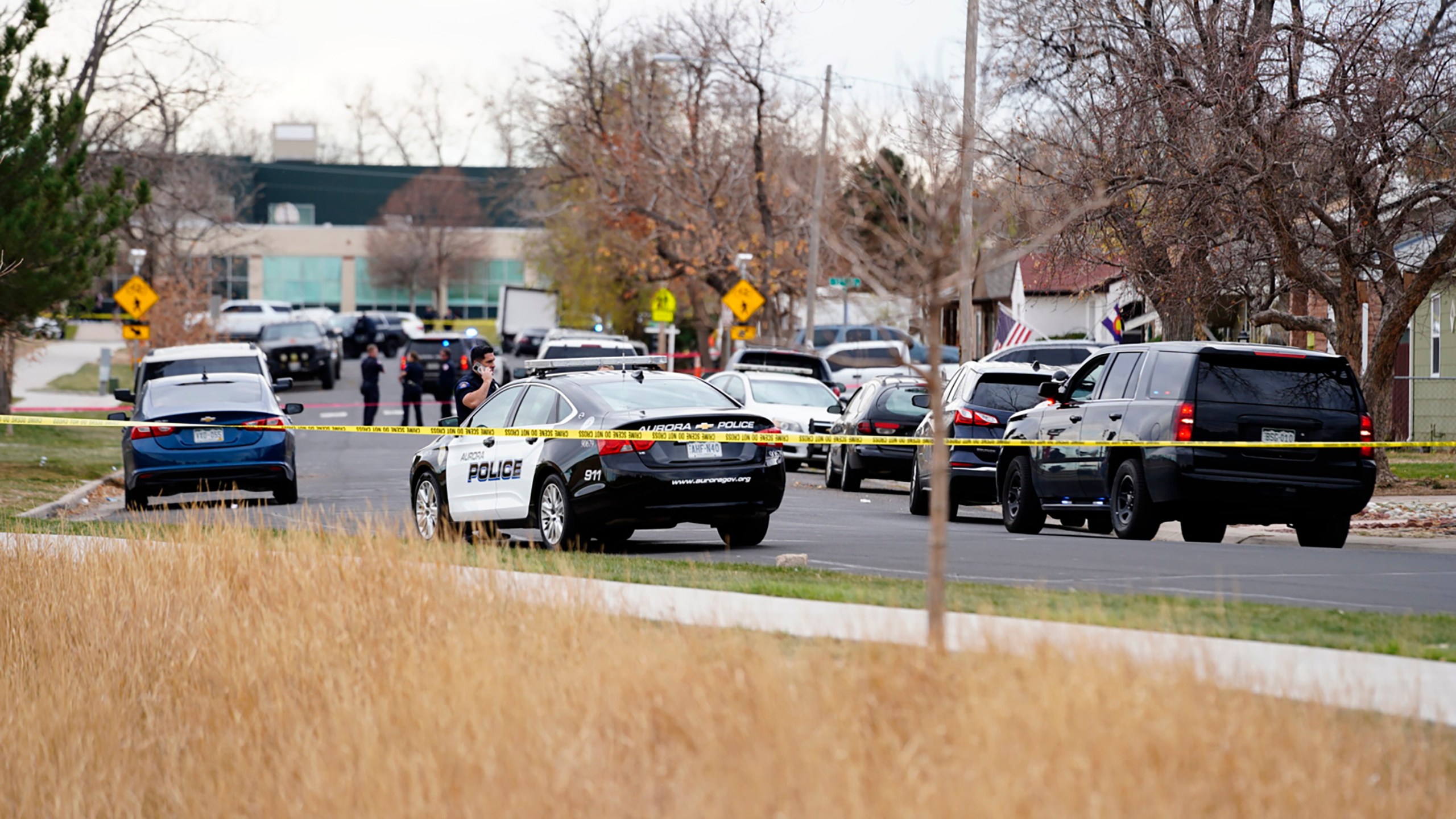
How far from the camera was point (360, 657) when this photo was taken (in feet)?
31.0

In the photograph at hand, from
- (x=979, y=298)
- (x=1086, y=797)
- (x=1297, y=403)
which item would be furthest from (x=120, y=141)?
(x=979, y=298)

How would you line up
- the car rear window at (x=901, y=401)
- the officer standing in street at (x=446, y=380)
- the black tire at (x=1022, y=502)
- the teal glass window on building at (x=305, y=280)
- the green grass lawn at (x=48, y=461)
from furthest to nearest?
the teal glass window on building at (x=305, y=280) < the officer standing in street at (x=446, y=380) < the car rear window at (x=901, y=401) < the green grass lawn at (x=48, y=461) < the black tire at (x=1022, y=502)

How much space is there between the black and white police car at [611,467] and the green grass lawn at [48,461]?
5.61 meters

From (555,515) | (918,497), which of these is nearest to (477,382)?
(918,497)

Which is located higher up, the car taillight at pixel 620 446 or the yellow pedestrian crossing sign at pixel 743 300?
the yellow pedestrian crossing sign at pixel 743 300

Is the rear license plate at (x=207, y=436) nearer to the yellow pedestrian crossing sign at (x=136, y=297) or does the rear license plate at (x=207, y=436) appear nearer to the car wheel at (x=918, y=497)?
the car wheel at (x=918, y=497)

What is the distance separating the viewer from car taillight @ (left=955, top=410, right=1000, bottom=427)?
1888 cm

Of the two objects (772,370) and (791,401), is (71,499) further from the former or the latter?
(772,370)

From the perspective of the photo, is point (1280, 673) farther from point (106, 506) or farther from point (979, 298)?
point (979, 298)

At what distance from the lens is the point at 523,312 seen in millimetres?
75688

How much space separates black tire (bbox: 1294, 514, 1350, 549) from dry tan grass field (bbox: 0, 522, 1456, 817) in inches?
323

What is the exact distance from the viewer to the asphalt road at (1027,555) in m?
11.5

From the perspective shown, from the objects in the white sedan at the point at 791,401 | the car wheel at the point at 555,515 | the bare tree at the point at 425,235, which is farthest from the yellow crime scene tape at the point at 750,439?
the bare tree at the point at 425,235

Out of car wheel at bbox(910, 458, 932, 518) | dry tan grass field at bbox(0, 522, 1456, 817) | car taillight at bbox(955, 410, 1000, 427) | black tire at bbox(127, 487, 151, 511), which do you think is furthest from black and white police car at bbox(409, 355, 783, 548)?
black tire at bbox(127, 487, 151, 511)
